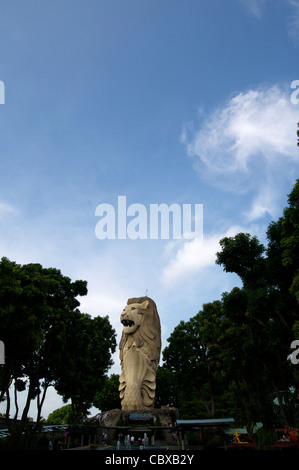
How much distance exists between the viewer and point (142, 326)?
97.1 ft

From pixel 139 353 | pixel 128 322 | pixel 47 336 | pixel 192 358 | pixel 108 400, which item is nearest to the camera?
pixel 47 336

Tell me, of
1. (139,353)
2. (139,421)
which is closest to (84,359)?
(139,421)

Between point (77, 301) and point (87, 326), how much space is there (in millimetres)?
4171

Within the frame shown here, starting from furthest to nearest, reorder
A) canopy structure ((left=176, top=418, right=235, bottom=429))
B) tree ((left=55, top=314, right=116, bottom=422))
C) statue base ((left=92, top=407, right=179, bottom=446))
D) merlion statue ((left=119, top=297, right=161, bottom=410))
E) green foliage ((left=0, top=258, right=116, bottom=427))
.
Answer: merlion statue ((left=119, top=297, right=161, bottom=410)) < tree ((left=55, top=314, right=116, bottom=422)) < statue base ((left=92, top=407, right=179, bottom=446)) < green foliage ((left=0, top=258, right=116, bottom=427)) < canopy structure ((left=176, top=418, right=235, bottom=429))

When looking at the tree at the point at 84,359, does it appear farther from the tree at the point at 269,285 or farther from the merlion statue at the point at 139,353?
the tree at the point at 269,285

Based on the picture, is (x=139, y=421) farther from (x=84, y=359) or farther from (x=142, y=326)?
(x=142, y=326)

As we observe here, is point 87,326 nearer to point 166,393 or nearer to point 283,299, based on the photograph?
point 283,299

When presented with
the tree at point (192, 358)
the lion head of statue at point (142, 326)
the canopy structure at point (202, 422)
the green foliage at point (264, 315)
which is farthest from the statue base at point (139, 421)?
the canopy structure at point (202, 422)

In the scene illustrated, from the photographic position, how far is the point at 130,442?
1903cm

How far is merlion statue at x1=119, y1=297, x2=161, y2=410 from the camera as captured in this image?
26734 millimetres

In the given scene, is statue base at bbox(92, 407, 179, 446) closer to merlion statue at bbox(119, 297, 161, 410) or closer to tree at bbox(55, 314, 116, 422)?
merlion statue at bbox(119, 297, 161, 410)

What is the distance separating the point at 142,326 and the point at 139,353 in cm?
232

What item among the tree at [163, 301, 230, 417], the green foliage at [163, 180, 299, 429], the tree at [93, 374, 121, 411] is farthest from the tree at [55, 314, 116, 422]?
the tree at [93, 374, 121, 411]
